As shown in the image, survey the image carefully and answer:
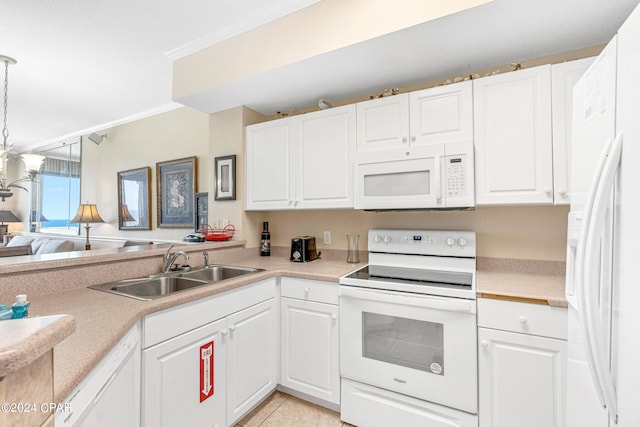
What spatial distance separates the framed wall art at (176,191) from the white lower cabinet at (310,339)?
206 cm

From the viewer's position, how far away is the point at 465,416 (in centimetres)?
147

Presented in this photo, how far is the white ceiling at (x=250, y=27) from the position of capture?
1512mm

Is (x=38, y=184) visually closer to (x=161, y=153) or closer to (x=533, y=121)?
(x=161, y=153)

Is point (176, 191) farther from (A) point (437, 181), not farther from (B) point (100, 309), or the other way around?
(A) point (437, 181)

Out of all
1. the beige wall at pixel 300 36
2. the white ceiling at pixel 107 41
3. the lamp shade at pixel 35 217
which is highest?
the white ceiling at pixel 107 41

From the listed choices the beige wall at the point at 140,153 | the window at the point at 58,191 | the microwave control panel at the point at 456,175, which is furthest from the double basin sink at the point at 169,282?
the window at the point at 58,191

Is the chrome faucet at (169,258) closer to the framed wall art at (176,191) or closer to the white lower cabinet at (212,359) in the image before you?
the white lower cabinet at (212,359)

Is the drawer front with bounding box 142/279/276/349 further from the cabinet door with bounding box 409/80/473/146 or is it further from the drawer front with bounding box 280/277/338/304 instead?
the cabinet door with bounding box 409/80/473/146

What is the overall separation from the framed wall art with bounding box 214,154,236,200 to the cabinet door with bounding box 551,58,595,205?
7.59ft

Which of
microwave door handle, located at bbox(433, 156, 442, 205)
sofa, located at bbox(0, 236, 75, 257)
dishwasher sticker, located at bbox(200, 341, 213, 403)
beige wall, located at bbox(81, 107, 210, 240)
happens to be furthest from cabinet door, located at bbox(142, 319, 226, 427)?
sofa, located at bbox(0, 236, 75, 257)

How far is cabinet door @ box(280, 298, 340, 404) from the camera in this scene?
1.84 metres

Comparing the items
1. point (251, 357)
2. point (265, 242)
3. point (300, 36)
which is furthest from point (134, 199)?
point (300, 36)

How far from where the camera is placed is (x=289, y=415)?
1857mm

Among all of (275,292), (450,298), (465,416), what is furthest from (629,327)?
(275,292)
